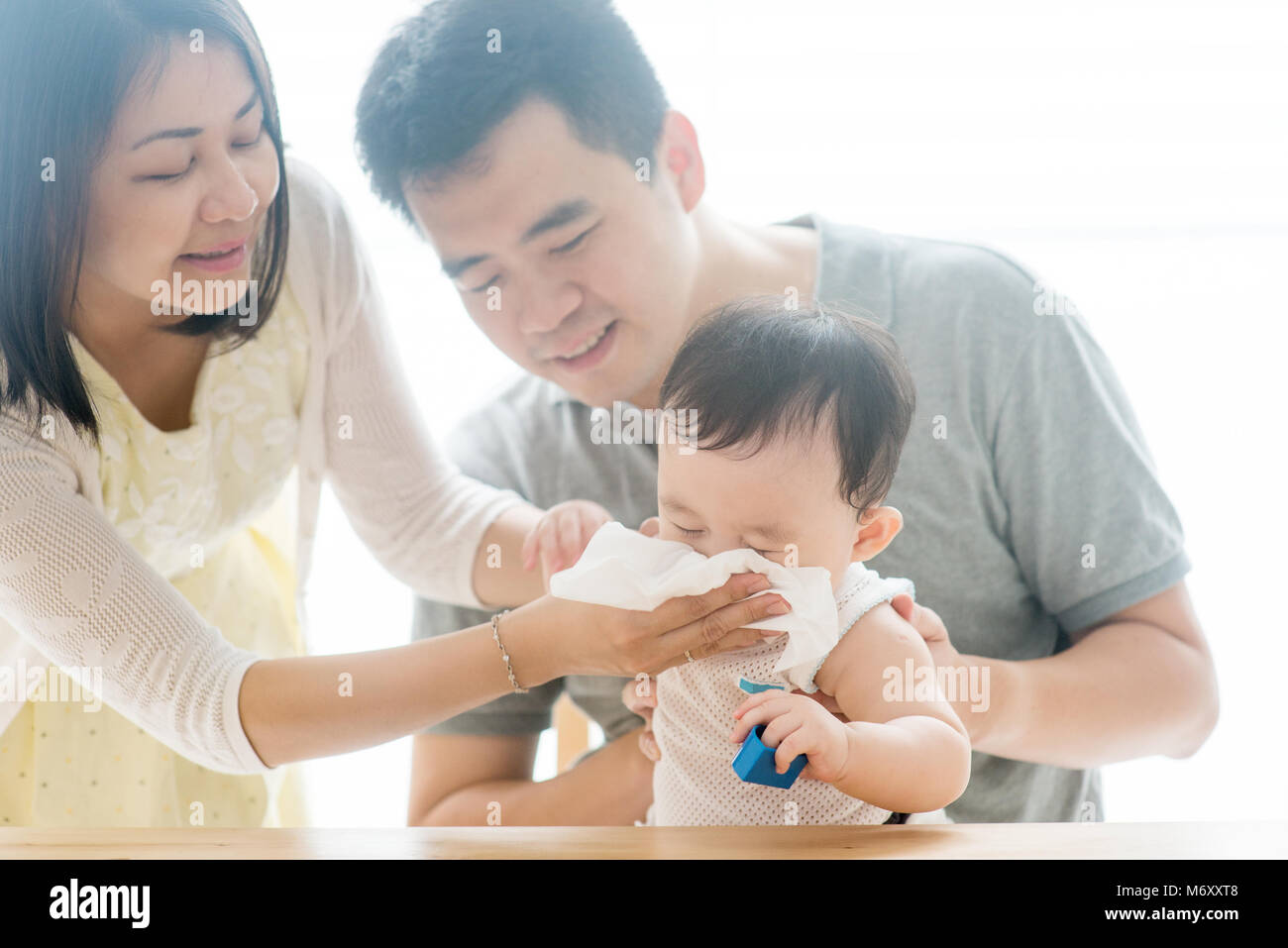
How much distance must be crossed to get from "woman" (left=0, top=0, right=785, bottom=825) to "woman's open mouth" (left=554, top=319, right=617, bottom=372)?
0.65 ft

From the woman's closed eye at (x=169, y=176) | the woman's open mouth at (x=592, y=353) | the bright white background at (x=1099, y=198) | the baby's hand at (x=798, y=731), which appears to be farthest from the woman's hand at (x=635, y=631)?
the bright white background at (x=1099, y=198)

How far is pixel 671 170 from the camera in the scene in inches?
51.9

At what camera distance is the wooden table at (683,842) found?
27.6 inches

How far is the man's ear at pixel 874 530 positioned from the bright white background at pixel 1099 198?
102cm

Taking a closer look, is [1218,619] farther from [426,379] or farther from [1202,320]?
[426,379]

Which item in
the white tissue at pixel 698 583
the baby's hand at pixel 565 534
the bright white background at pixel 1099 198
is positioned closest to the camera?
the white tissue at pixel 698 583

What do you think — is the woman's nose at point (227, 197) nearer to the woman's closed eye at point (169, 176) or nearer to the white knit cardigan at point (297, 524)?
the woman's closed eye at point (169, 176)

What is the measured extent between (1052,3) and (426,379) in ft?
4.35

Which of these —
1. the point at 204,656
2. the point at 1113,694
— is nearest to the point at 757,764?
the point at 204,656

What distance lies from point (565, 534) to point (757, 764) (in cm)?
43

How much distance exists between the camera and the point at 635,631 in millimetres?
898

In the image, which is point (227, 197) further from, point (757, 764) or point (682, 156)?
point (757, 764)

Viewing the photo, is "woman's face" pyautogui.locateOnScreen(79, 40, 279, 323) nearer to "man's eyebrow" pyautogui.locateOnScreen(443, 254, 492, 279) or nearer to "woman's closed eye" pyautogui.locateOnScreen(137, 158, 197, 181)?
"woman's closed eye" pyautogui.locateOnScreen(137, 158, 197, 181)
